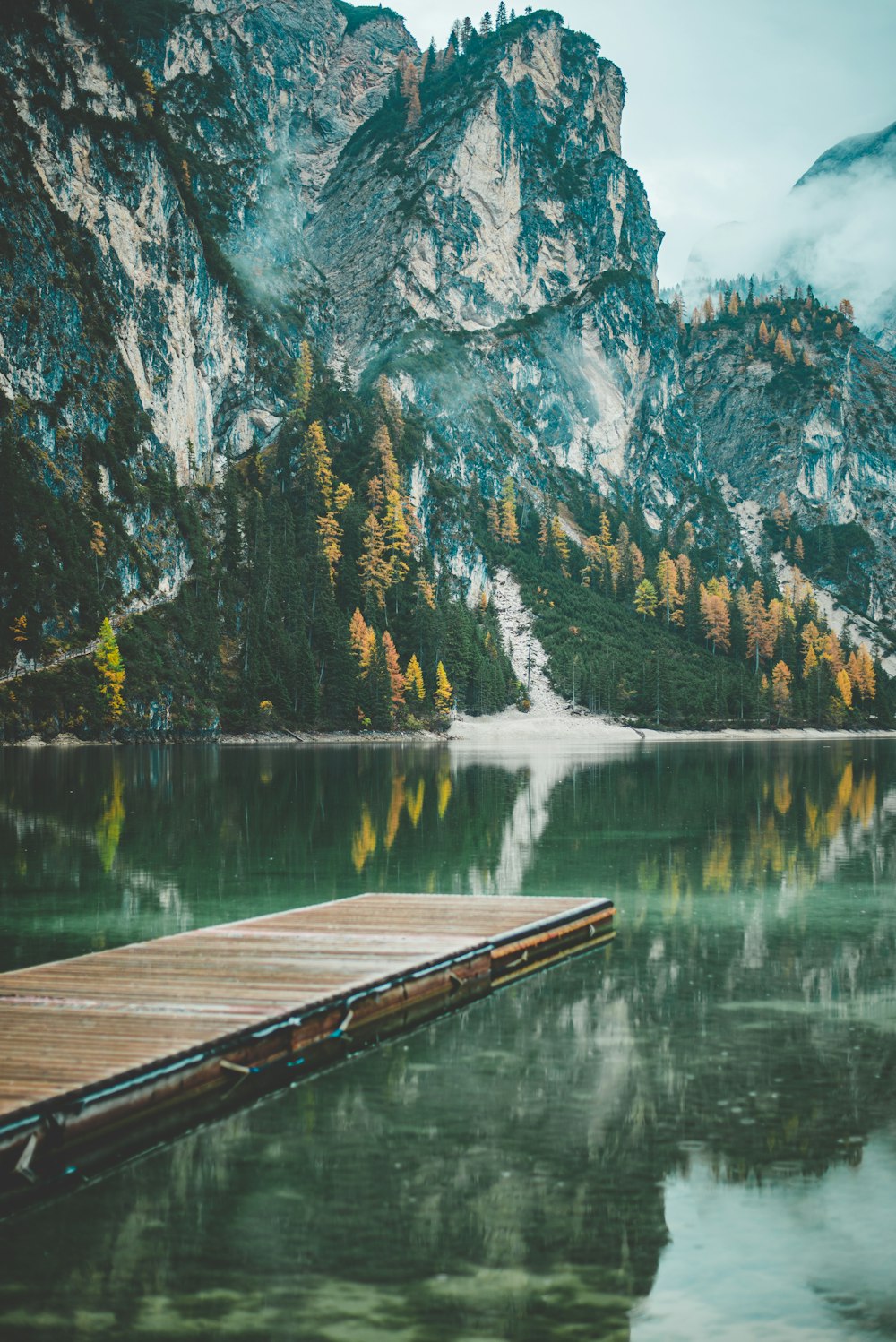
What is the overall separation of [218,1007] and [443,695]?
136087 millimetres

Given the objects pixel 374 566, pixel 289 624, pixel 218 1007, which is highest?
pixel 374 566

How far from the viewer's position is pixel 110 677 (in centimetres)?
11025

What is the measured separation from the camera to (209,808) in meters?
46.3

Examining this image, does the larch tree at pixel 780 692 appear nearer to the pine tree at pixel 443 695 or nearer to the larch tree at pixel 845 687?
the larch tree at pixel 845 687

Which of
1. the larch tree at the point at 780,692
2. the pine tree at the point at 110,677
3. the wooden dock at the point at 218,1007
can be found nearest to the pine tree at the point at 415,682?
the pine tree at the point at 110,677

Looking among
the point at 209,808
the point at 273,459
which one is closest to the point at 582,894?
the point at 209,808

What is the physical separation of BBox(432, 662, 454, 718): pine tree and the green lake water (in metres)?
122

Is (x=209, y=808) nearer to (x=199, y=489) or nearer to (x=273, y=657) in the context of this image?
(x=273, y=657)

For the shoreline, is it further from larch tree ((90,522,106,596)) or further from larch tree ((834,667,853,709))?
larch tree ((90,522,106,596))

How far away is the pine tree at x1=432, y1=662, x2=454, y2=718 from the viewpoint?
15000 cm

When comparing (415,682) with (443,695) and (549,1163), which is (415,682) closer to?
(443,695)

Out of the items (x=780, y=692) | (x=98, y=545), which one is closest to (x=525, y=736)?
(x=780, y=692)

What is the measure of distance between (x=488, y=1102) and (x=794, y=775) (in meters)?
63.1

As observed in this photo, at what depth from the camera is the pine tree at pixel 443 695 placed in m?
150
